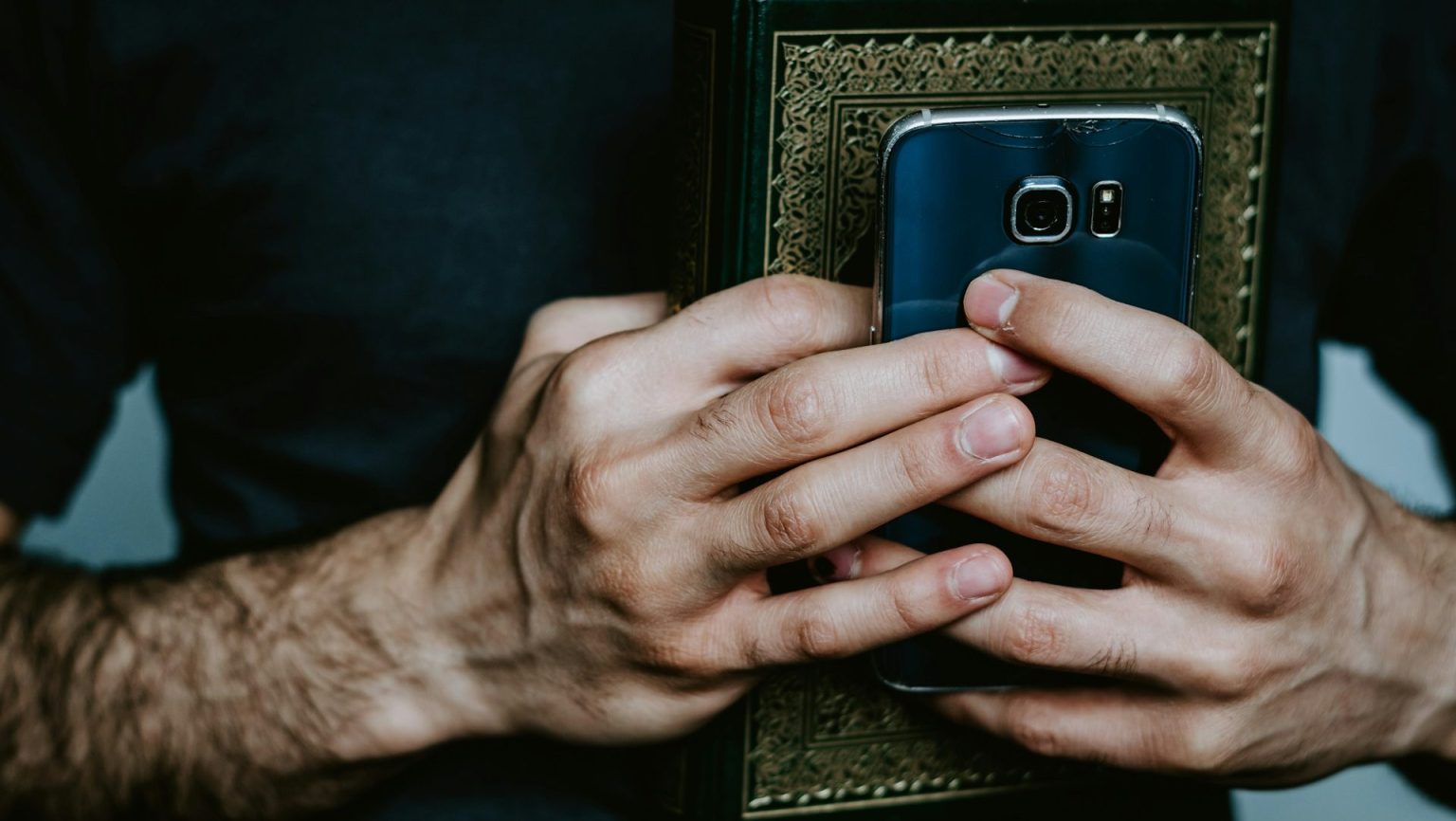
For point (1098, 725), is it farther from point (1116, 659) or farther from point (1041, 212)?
point (1041, 212)

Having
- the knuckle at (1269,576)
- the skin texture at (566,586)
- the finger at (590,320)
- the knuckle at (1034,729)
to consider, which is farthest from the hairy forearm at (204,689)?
the knuckle at (1269,576)

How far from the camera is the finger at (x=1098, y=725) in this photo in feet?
2.09

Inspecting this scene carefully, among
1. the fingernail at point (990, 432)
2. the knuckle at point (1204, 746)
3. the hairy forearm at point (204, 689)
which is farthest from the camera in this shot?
the hairy forearm at point (204, 689)

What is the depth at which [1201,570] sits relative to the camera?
1.92 feet

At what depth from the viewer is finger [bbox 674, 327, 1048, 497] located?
54cm

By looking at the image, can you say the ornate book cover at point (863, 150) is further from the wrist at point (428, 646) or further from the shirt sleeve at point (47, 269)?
the shirt sleeve at point (47, 269)

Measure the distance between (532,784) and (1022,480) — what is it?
431 mm

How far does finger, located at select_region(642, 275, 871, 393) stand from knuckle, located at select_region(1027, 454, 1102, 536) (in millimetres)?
108

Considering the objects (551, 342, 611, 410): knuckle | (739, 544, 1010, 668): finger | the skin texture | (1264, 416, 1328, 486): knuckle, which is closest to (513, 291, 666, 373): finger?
the skin texture

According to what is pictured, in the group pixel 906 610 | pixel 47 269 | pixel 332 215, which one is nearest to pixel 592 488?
pixel 906 610

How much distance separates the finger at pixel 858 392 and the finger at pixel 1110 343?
0.02 meters

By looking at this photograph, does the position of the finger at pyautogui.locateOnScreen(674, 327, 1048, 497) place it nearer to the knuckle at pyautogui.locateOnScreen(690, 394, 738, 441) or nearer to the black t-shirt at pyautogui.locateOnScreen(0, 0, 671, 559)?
the knuckle at pyautogui.locateOnScreen(690, 394, 738, 441)

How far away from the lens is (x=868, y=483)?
21.4 inches

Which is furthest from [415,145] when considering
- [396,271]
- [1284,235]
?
[1284,235]
